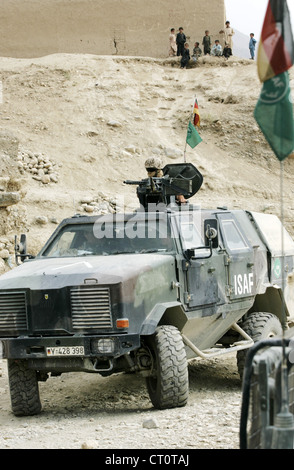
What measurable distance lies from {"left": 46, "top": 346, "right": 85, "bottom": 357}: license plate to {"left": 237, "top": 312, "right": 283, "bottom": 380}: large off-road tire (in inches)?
98.2

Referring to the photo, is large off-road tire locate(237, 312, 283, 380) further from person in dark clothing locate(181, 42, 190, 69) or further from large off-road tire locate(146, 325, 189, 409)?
person in dark clothing locate(181, 42, 190, 69)

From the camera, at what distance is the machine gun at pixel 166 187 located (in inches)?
385

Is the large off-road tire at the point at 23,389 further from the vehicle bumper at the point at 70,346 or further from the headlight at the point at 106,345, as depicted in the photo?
the headlight at the point at 106,345

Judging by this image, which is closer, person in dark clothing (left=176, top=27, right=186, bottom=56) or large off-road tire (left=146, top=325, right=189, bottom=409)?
Answer: large off-road tire (left=146, top=325, right=189, bottom=409)

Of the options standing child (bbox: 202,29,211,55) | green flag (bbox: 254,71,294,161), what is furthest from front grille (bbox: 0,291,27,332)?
standing child (bbox: 202,29,211,55)

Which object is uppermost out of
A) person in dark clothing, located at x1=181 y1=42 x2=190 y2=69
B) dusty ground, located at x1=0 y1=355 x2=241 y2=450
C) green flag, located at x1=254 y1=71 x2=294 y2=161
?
person in dark clothing, located at x1=181 y1=42 x2=190 y2=69

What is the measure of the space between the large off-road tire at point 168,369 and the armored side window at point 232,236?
1758mm

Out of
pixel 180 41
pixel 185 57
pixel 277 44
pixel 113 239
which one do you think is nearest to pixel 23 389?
pixel 113 239

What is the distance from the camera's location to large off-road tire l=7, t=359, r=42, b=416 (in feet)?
26.4

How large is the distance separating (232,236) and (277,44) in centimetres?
501

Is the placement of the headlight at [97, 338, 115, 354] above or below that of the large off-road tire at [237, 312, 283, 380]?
above

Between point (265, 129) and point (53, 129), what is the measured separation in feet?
75.0

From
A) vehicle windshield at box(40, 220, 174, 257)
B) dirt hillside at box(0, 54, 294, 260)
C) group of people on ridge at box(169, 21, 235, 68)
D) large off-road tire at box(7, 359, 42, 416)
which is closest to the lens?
large off-road tire at box(7, 359, 42, 416)
